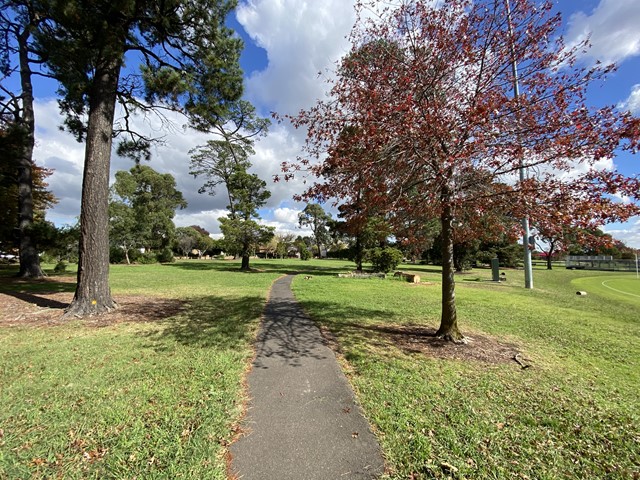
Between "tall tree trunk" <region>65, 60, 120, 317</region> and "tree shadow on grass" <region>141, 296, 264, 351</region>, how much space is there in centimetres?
193

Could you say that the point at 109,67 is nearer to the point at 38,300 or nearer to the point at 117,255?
the point at 38,300

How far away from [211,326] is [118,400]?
304cm

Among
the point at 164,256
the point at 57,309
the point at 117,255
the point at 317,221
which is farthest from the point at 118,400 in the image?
the point at 317,221

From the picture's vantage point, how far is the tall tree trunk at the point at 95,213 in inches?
259

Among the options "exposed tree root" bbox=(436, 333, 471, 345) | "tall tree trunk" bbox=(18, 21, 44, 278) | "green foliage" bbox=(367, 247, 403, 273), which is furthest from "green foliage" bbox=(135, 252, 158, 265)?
"exposed tree root" bbox=(436, 333, 471, 345)

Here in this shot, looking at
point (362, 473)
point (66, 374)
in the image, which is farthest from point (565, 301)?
point (66, 374)

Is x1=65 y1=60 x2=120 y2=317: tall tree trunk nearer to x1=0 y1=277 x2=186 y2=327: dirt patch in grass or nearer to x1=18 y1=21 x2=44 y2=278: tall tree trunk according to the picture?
x1=0 y1=277 x2=186 y2=327: dirt patch in grass

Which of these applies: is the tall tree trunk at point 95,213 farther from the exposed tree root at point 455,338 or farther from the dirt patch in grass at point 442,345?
the exposed tree root at point 455,338

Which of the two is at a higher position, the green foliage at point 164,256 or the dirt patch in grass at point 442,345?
the green foliage at point 164,256

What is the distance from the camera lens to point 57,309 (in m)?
6.91

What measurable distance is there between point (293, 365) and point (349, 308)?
430 cm

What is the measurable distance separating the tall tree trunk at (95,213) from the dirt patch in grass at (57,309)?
0.45 m

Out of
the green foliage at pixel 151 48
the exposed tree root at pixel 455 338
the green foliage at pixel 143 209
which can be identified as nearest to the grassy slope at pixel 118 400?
the exposed tree root at pixel 455 338

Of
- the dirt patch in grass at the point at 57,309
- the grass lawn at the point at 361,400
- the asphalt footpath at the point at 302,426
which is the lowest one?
the asphalt footpath at the point at 302,426
